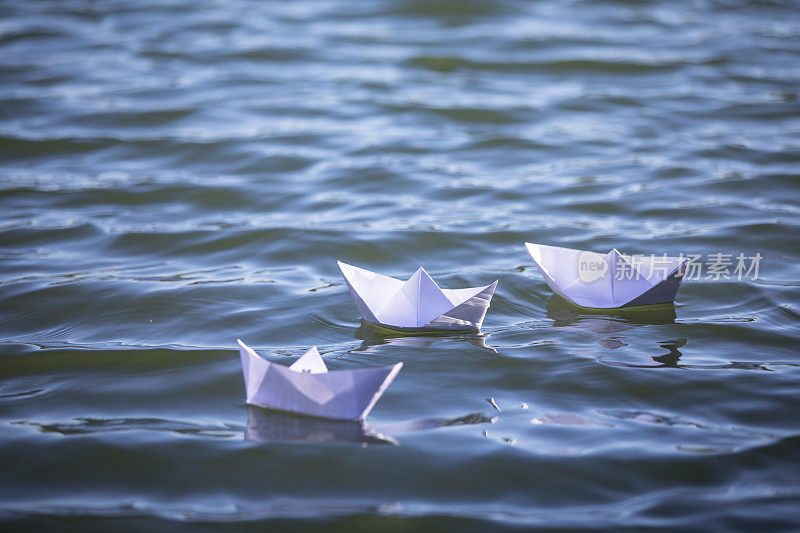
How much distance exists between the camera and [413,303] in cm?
183

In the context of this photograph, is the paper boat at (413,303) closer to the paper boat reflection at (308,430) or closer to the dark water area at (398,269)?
the dark water area at (398,269)

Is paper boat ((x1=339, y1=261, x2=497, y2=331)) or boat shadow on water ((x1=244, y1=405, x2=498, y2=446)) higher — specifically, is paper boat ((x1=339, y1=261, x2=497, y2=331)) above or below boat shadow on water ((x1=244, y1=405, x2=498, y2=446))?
above

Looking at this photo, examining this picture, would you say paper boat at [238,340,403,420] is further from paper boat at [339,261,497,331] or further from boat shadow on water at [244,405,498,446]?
paper boat at [339,261,497,331]

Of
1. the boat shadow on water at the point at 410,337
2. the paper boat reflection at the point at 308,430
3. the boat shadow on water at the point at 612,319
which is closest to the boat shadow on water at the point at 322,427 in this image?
the paper boat reflection at the point at 308,430

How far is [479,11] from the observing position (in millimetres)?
6023

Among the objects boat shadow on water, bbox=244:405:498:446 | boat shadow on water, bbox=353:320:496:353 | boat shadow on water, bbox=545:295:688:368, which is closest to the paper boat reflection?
boat shadow on water, bbox=244:405:498:446

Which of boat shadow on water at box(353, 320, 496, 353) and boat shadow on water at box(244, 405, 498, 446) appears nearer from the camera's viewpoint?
boat shadow on water at box(244, 405, 498, 446)

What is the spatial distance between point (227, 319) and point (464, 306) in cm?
65

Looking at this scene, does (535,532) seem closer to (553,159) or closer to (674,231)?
(674,231)

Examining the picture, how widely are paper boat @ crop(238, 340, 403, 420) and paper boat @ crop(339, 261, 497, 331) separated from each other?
350 millimetres

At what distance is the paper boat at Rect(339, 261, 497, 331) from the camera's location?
1.81 metres

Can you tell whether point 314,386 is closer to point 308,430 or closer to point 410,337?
point 308,430

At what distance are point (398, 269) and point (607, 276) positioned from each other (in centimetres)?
69

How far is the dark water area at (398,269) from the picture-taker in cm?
136
